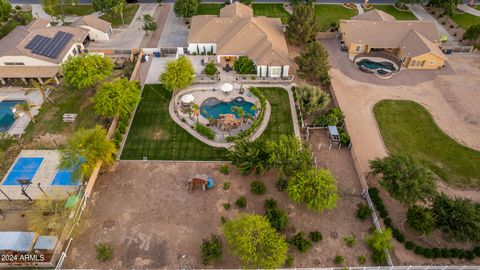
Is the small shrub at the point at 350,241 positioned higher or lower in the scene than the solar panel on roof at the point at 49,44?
lower

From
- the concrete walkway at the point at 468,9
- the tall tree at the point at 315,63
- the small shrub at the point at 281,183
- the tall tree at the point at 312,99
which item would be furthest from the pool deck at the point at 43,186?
the concrete walkway at the point at 468,9

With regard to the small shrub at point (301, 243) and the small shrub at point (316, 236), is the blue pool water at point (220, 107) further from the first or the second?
the small shrub at point (301, 243)

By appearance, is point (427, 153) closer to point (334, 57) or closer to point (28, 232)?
point (334, 57)

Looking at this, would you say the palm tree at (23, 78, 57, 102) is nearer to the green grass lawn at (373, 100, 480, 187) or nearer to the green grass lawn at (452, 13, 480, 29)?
the green grass lawn at (373, 100, 480, 187)

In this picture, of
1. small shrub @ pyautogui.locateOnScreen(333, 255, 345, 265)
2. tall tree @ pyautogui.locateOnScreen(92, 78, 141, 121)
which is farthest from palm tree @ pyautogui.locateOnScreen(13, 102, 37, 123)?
small shrub @ pyautogui.locateOnScreen(333, 255, 345, 265)

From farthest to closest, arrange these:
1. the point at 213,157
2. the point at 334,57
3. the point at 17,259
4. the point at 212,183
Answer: the point at 334,57
the point at 213,157
the point at 212,183
the point at 17,259

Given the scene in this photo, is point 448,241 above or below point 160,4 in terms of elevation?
below

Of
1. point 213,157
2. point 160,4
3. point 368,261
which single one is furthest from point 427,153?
point 160,4

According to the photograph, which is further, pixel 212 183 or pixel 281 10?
pixel 281 10
